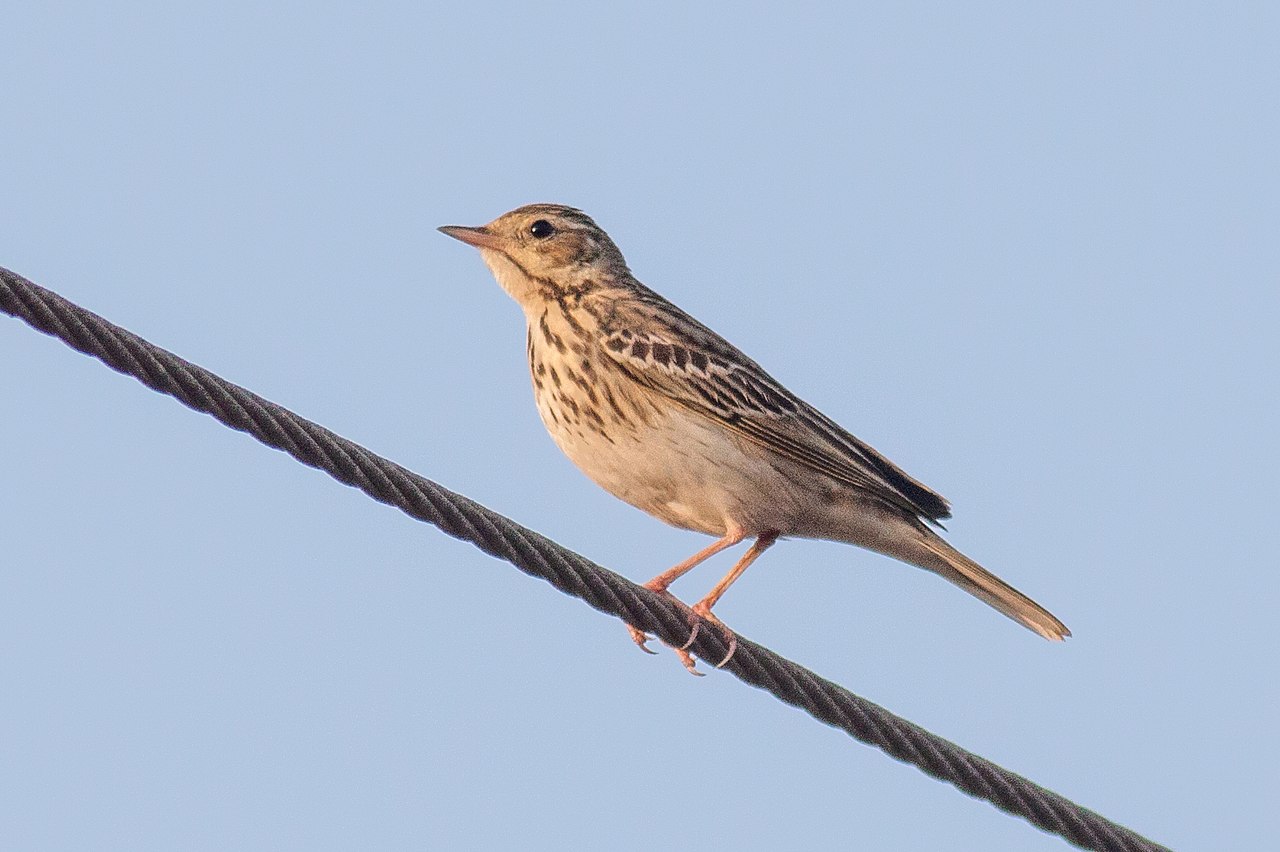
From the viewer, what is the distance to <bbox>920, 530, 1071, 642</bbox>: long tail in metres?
10.0

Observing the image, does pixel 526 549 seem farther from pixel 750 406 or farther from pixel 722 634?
pixel 750 406

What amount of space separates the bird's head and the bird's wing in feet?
2.31

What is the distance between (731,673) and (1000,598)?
2.81 m

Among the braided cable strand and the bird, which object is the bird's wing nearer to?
the bird

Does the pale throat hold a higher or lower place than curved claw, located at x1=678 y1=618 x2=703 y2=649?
higher

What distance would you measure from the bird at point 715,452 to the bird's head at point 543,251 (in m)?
0.44

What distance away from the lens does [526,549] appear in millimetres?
6641

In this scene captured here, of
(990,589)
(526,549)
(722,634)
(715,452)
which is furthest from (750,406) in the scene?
(526,549)

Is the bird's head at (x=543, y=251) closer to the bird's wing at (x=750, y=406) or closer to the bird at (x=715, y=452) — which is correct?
the bird at (x=715, y=452)

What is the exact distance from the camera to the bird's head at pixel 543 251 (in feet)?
37.4

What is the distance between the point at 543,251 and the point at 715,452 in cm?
218

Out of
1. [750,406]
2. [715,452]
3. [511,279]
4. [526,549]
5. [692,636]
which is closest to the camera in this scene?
[526,549]

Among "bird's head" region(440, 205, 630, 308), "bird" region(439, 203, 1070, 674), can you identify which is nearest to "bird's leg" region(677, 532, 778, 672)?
"bird" region(439, 203, 1070, 674)

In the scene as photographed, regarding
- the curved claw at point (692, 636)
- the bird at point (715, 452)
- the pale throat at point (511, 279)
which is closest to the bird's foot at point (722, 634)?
the curved claw at point (692, 636)
